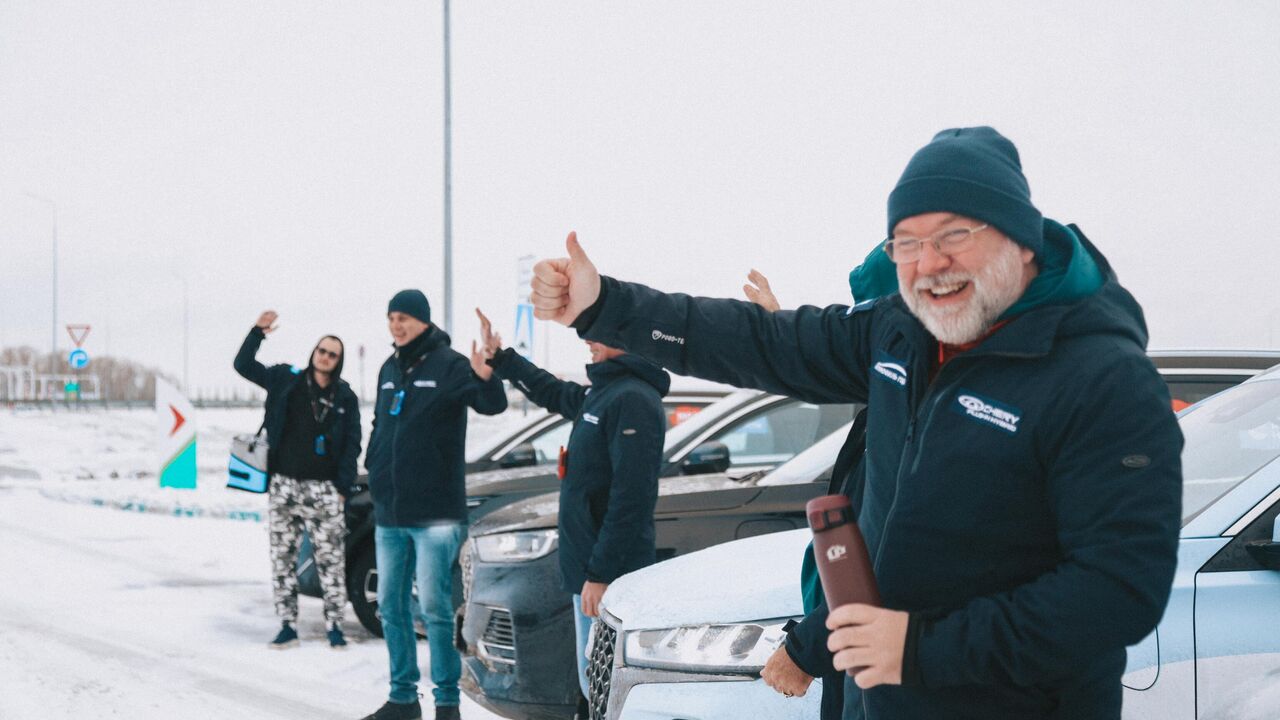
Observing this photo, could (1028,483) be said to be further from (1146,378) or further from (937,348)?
(937,348)

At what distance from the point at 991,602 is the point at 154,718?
4.97 m

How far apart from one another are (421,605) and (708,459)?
1.62 meters

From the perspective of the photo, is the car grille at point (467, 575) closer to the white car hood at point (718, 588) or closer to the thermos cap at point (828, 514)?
the white car hood at point (718, 588)

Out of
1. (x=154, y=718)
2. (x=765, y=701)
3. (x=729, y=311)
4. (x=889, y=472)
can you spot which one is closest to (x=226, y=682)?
(x=154, y=718)

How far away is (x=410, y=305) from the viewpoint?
596 cm

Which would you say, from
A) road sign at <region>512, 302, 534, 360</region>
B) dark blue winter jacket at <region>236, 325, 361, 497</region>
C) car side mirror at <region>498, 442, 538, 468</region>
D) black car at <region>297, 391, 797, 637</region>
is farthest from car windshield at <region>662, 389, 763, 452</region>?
road sign at <region>512, 302, 534, 360</region>

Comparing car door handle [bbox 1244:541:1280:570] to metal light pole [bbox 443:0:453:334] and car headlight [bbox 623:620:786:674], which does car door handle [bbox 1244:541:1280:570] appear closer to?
car headlight [bbox 623:620:786:674]

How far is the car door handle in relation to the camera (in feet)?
8.13

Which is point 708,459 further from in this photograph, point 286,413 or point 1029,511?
point 1029,511

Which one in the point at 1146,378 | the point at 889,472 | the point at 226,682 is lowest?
the point at 226,682

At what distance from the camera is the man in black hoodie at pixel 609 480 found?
4414 mm

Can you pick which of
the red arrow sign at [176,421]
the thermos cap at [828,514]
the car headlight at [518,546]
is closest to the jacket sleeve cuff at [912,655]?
the thermos cap at [828,514]

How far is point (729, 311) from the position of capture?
8.45 ft

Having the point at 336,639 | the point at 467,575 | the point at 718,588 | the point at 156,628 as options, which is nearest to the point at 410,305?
the point at 467,575
